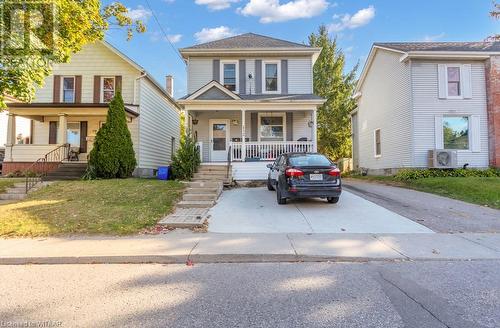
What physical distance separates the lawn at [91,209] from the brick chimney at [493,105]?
48.6ft

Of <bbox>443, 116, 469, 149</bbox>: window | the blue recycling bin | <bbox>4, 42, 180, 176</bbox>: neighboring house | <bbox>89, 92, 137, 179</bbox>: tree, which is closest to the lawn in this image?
<bbox>89, 92, 137, 179</bbox>: tree

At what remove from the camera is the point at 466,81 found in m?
15.2

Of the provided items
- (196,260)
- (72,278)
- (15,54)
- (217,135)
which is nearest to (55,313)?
(72,278)

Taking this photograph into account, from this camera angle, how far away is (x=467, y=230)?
6727 millimetres

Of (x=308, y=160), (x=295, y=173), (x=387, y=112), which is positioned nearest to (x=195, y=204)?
(x=295, y=173)

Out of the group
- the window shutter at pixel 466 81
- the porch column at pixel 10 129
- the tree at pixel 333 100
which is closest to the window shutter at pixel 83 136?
the porch column at pixel 10 129

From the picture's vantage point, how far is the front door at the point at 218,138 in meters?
16.5

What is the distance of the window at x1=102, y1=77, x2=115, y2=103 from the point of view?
53.7 feet

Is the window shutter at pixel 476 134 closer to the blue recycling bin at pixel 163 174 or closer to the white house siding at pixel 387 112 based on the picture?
the white house siding at pixel 387 112

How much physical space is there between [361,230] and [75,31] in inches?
352

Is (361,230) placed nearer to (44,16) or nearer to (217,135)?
(44,16)

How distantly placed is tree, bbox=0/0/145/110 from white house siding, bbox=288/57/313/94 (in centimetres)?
1033

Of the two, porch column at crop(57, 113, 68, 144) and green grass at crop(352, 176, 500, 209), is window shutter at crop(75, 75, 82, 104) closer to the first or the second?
porch column at crop(57, 113, 68, 144)

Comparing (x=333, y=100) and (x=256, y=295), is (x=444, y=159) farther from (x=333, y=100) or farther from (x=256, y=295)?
(x=333, y=100)
